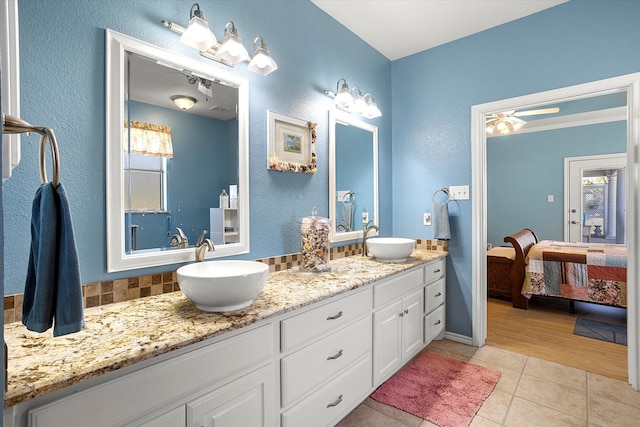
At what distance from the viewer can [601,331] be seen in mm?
3070

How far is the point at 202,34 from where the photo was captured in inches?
58.4

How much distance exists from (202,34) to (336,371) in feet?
5.64

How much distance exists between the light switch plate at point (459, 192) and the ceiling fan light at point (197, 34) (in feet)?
7.34

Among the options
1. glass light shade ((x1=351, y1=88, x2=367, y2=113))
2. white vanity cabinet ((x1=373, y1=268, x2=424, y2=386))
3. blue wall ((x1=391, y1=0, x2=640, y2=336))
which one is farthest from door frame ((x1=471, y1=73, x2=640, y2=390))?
glass light shade ((x1=351, y1=88, x2=367, y2=113))

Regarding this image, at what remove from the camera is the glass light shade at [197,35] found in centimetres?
147

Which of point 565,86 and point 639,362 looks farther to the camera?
point 565,86

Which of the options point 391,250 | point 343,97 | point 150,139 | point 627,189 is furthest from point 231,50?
point 627,189

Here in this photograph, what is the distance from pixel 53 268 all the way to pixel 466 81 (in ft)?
10.1

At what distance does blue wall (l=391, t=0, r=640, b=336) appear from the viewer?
2.23 metres

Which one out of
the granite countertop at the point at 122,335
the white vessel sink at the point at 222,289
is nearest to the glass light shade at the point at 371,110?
the granite countertop at the point at 122,335

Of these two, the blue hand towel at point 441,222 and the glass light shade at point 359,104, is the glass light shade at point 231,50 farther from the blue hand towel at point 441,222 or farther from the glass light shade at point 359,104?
the blue hand towel at point 441,222

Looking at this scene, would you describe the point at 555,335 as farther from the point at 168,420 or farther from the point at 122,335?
the point at 122,335

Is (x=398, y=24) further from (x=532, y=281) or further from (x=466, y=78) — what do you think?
(x=532, y=281)

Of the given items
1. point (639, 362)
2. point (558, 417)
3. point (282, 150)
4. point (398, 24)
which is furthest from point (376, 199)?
point (639, 362)
